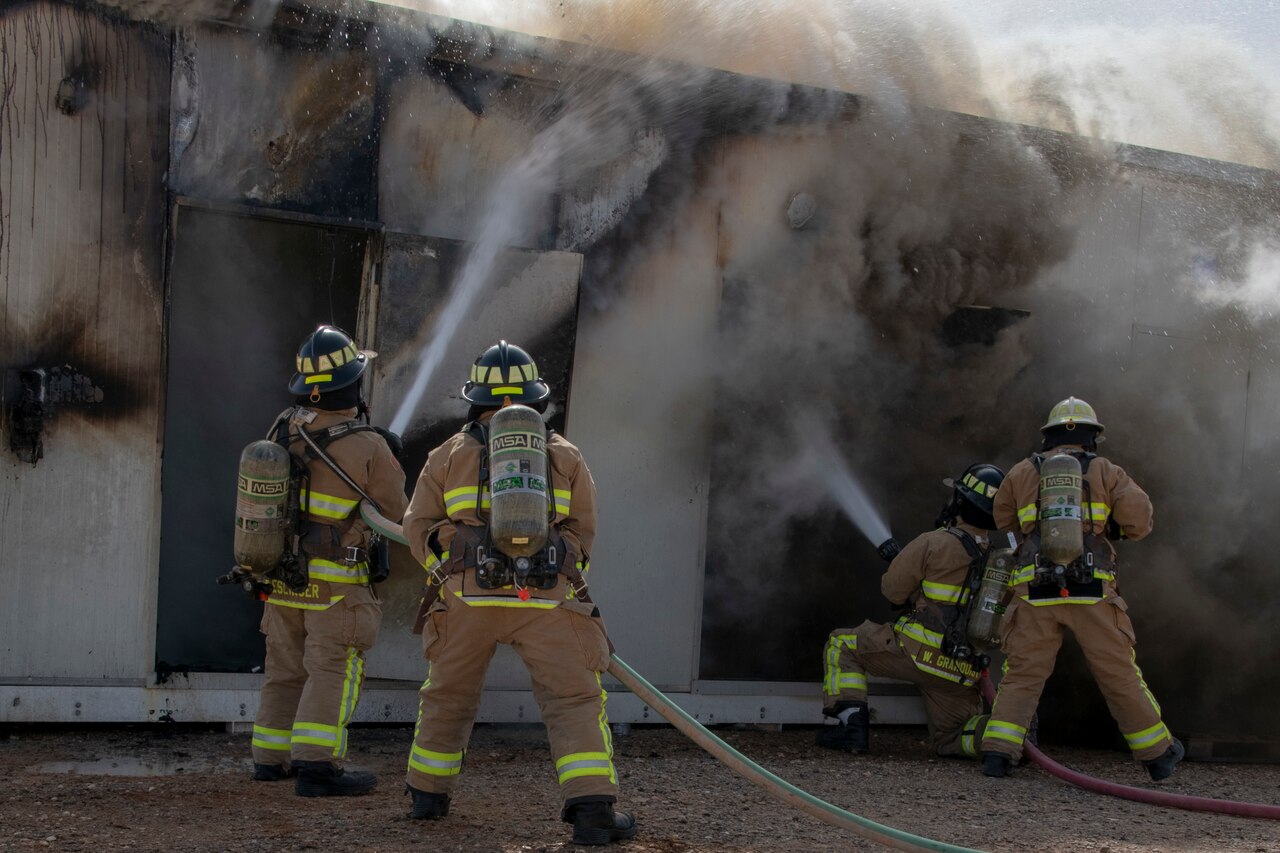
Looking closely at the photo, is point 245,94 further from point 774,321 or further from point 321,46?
point 774,321

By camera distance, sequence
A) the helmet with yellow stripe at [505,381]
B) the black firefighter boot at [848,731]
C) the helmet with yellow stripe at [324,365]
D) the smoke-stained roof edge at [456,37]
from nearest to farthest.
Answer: the helmet with yellow stripe at [505,381] → the helmet with yellow stripe at [324,365] → the smoke-stained roof edge at [456,37] → the black firefighter boot at [848,731]

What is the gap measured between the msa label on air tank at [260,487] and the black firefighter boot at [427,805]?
1280 mm

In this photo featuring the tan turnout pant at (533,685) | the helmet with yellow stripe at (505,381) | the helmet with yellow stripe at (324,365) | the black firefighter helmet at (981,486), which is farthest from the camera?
the black firefighter helmet at (981,486)

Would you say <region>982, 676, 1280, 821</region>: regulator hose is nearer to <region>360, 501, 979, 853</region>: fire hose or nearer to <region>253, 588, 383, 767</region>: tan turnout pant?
<region>360, 501, 979, 853</region>: fire hose

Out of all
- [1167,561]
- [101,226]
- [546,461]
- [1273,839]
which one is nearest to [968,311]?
[1167,561]

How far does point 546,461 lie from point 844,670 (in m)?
3.02

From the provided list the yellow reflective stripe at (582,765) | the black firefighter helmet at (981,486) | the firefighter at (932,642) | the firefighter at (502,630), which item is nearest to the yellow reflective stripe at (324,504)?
the firefighter at (502,630)

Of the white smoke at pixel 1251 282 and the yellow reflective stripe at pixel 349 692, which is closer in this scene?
the yellow reflective stripe at pixel 349 692

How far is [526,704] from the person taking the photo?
6477mm

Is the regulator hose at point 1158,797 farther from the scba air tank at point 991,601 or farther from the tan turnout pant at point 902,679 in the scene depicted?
the scba air tank at point 991,601

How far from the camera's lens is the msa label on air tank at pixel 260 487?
16.2ft

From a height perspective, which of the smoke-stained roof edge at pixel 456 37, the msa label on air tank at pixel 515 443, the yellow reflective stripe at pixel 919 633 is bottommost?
the yellow reflective stripe at pixel 919 633

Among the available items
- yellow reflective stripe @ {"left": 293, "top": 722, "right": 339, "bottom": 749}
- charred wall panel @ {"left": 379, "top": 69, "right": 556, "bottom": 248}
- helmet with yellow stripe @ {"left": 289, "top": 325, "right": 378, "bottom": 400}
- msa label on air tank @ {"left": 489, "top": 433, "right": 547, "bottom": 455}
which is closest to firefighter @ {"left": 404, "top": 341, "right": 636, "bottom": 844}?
msa label on air tank @ {"left": 489, "top": 433, "right": 547, "bottom": 455}

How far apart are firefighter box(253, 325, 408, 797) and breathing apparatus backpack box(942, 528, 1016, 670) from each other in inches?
122
